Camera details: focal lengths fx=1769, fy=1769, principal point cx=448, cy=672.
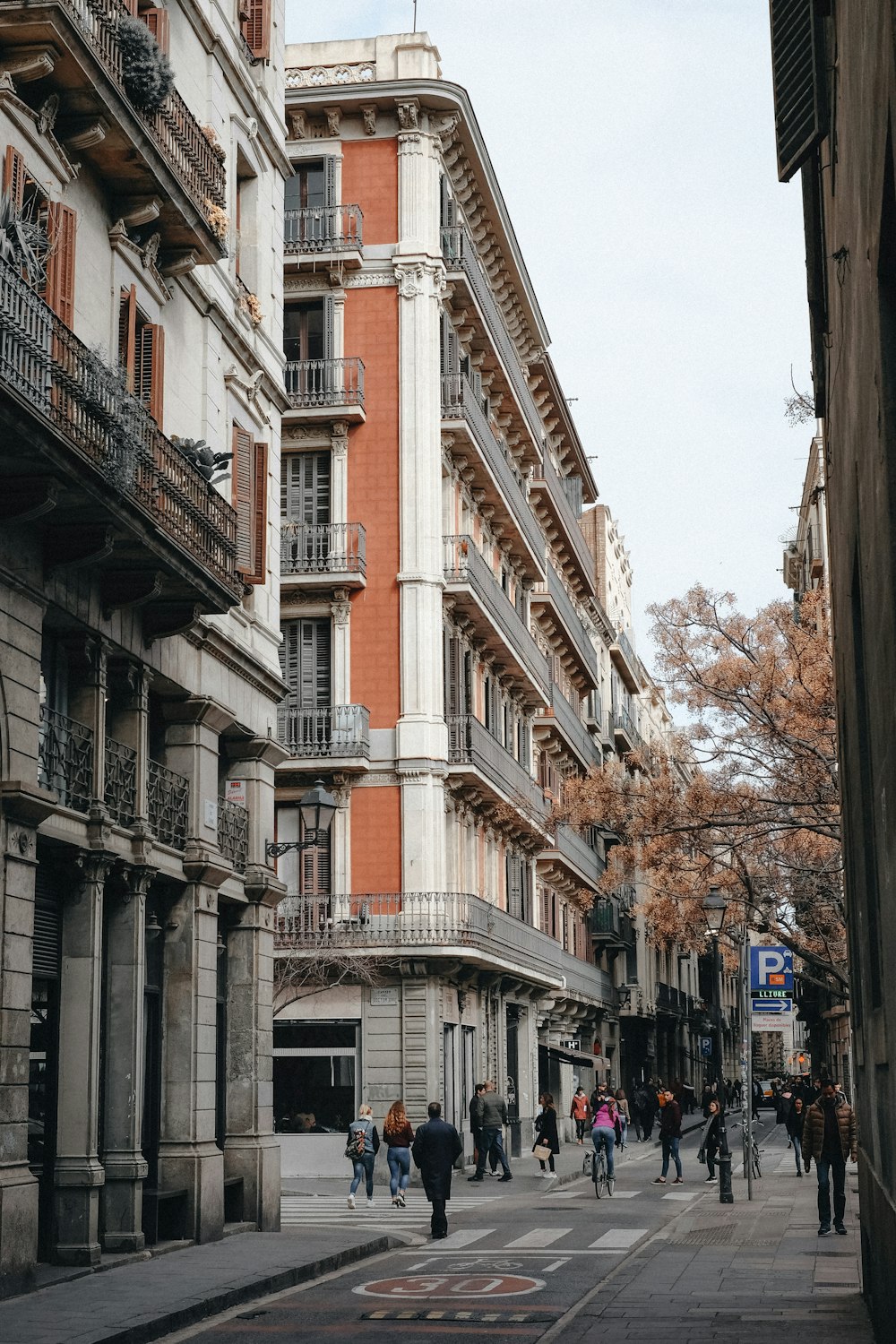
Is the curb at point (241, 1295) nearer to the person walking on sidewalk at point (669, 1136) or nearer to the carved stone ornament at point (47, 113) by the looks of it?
the carved stone ornament at point (47, 113)

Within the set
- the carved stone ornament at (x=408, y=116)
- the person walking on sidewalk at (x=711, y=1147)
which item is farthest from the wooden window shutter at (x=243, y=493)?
the carved stone ornament at (x=408, y=116)

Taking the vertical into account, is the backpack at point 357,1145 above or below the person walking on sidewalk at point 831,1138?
below

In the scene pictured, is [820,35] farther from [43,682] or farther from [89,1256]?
[89,1256]

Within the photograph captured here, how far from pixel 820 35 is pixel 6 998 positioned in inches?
371

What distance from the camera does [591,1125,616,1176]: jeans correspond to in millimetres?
27750

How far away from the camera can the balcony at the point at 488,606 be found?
123 ft

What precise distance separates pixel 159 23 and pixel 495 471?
73.5 ft

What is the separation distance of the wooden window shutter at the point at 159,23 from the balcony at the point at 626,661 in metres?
53.4

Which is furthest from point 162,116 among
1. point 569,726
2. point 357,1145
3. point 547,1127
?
point 569,726

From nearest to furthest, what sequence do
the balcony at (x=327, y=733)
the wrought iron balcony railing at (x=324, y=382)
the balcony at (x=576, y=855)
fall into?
1. the balcony at (x=327, y=733)
2. the wrought iron balcony railing at (x=324, y=382)
3. the balcony at (x=576, y=855)

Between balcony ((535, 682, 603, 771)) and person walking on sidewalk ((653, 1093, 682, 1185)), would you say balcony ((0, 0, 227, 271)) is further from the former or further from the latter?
balcony ((535, 682, 603, 771))

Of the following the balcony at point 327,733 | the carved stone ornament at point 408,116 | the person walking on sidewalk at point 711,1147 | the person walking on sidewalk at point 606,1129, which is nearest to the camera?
the person walking on sidewalk at point 606,1129

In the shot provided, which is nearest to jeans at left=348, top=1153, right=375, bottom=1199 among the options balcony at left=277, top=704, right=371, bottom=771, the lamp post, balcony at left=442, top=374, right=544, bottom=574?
the lamp post

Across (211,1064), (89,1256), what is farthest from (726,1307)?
(211,1064)
